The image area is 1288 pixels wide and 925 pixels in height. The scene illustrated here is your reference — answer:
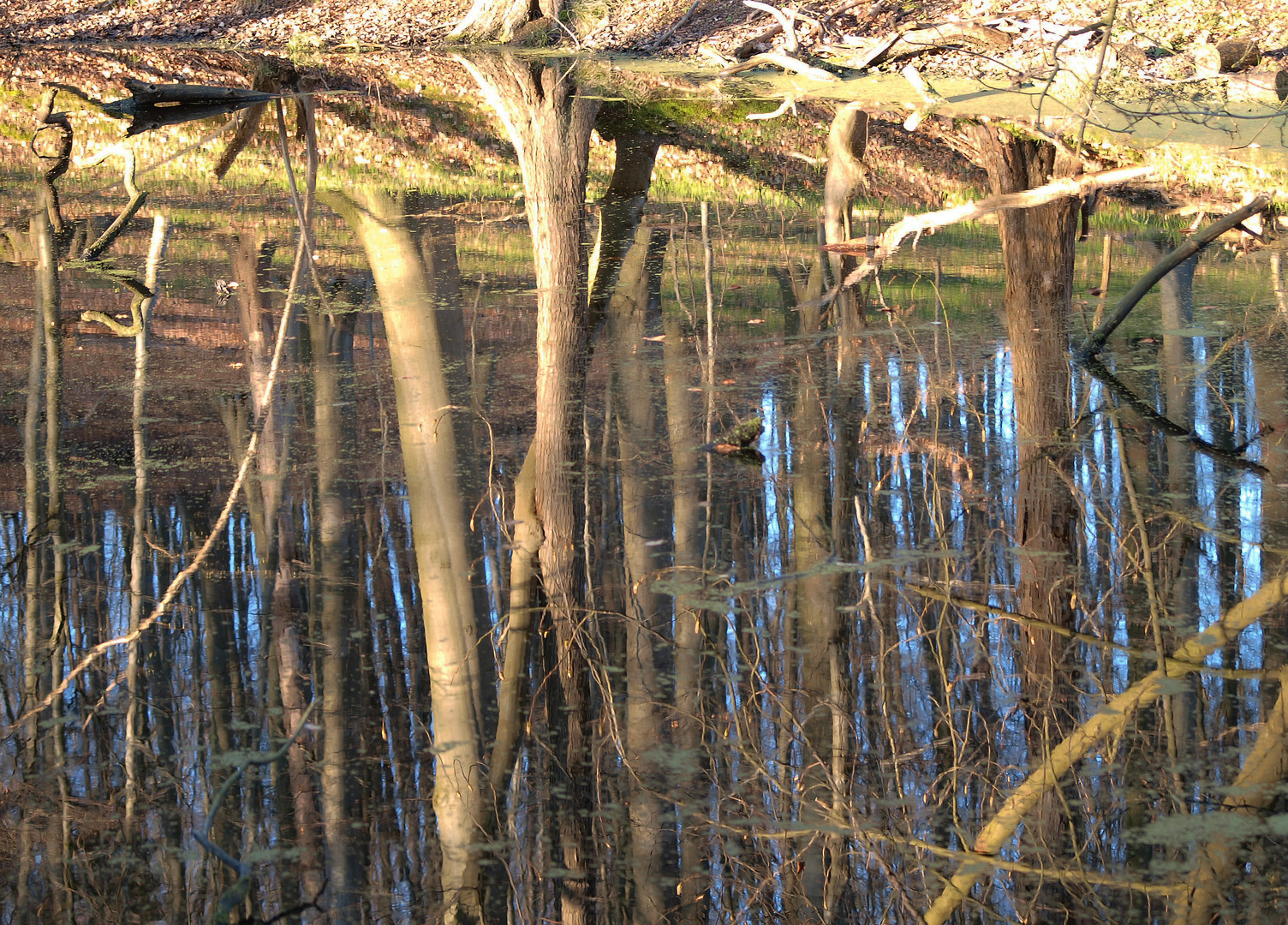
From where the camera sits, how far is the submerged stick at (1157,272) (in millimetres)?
6270

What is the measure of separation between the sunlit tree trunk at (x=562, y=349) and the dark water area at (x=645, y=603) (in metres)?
0.02

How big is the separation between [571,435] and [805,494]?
1177 millimetres

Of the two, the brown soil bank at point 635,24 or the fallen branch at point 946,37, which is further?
the brown soil bank at point 635,24

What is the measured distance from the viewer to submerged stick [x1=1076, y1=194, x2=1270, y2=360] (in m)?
6.27

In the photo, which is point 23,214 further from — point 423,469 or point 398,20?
point 398,20

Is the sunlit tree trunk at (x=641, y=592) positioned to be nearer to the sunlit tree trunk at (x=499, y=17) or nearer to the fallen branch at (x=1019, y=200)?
the fallen branch at (x=1019, y=200)

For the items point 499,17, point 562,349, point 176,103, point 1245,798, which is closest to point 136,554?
point 562,349

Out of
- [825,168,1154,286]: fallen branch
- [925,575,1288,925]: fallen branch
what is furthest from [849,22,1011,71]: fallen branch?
[925,575,1288,925]: fallen branch

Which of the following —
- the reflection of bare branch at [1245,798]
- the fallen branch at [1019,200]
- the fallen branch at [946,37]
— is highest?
the fallen branch at [946,37]

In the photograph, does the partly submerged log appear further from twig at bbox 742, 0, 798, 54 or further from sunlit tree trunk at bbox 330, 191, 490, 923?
sunlit tree trunk at bbox 330, 191, 490, 923

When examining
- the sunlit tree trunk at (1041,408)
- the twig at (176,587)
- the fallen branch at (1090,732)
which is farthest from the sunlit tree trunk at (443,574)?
the sunlit tree trunk at (1041,408)

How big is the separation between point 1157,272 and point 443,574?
161 inches

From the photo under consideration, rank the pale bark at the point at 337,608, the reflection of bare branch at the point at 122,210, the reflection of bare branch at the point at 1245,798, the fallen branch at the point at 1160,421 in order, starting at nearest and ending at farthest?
the reflection of bare branch at the point at 1245,798
the pale bark at the point at 337,608
the fallen branch at the point at 1160,421
the reflection of bare branch at the point at 122,210

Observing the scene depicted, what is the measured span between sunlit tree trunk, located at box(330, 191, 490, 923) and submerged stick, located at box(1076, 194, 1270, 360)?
10.9 ft
